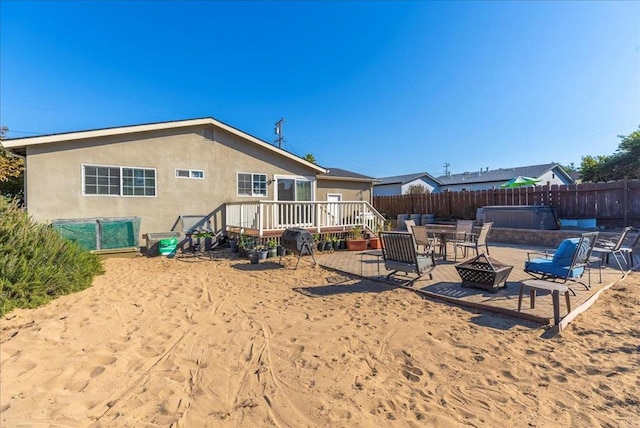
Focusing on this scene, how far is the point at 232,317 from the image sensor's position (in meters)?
4.48

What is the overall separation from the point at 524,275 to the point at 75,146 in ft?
40.9

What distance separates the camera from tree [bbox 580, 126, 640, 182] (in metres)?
18.9

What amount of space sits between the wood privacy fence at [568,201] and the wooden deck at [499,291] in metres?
5.73

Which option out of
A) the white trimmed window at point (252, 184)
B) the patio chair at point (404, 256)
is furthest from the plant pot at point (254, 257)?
the white trimmed window at point (252, 184)

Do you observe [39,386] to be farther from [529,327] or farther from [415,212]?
[415,212]

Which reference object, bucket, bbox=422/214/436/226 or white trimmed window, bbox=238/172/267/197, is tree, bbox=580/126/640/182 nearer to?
bucket, bbox=422/214/436/226

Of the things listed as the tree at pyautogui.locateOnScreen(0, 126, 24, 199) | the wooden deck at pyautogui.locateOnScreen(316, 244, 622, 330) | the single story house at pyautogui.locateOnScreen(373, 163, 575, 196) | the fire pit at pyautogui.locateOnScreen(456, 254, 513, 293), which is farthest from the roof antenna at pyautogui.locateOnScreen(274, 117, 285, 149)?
the fire pit at pyautogui.locateOnScreen(456, 254, 513, 293)

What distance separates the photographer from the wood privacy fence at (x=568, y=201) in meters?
11.0

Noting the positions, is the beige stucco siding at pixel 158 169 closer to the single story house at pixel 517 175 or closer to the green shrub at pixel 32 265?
the green shrub at pixel 32 265

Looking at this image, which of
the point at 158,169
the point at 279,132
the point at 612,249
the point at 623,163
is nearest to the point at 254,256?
the point at 158,169

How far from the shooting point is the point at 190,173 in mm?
→ 10883

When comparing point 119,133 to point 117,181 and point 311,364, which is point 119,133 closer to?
point 117,181

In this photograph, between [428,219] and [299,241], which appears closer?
[299,241]

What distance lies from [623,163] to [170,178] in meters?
26.6
